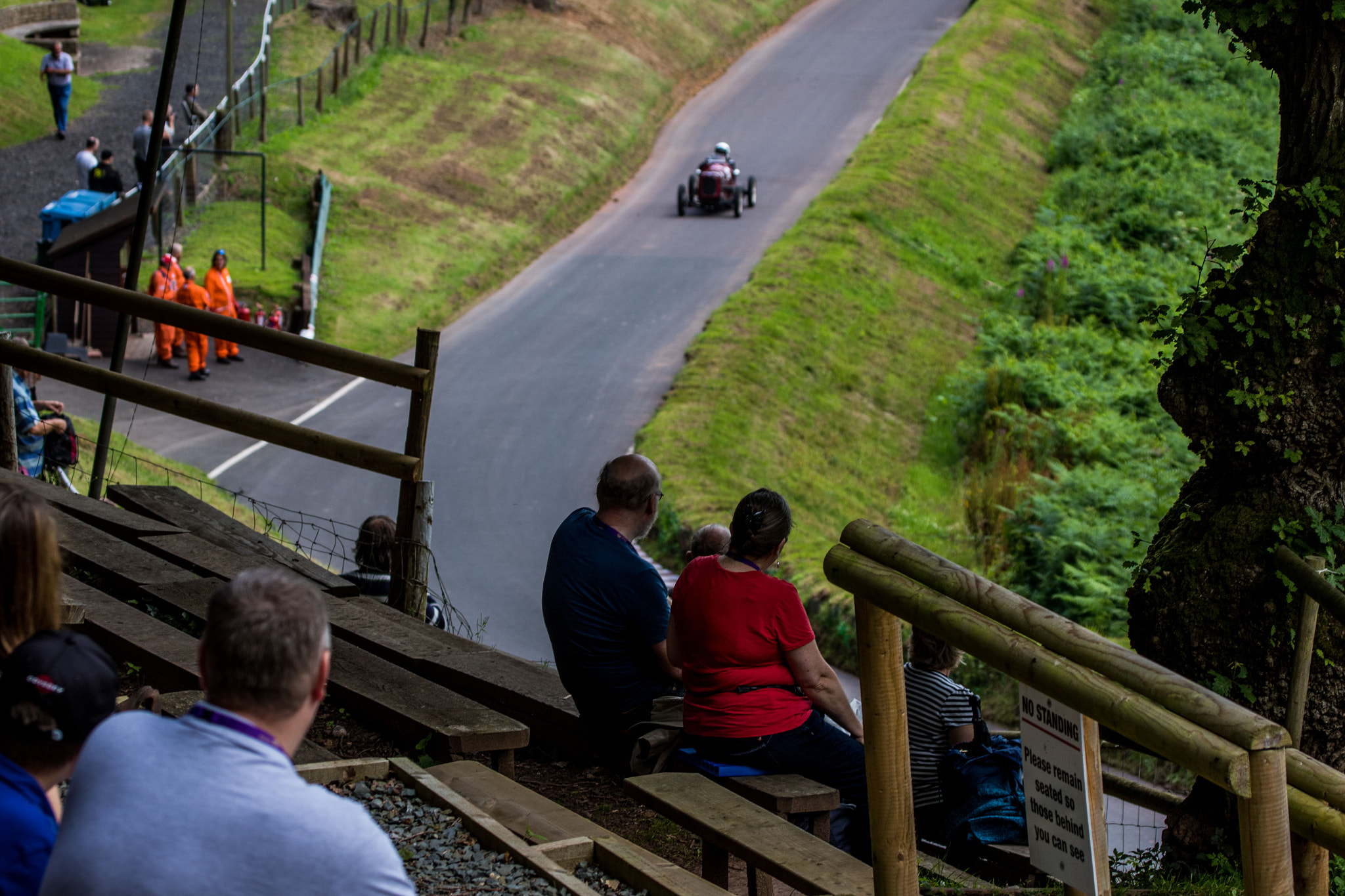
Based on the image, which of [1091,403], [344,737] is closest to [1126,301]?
[1091,403]

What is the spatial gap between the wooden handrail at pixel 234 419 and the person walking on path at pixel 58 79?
20.9 m

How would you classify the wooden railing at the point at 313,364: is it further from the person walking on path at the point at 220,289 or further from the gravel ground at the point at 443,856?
the person walking on path at the point at 220,289

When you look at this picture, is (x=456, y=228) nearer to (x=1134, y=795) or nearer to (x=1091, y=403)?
(x=1091, y=403)

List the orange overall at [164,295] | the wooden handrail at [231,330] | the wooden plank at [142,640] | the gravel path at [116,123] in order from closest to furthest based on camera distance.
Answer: the wooden plank at [142,640] < the wooden handrail at [231,330] < the orange overall at [164,295] < the gravel path at [116,123]

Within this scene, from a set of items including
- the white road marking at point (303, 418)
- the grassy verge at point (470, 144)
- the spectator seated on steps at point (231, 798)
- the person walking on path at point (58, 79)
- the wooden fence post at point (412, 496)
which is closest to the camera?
the spectator seated on steps at point (231, 798)

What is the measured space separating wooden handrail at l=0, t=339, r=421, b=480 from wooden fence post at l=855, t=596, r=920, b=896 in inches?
140

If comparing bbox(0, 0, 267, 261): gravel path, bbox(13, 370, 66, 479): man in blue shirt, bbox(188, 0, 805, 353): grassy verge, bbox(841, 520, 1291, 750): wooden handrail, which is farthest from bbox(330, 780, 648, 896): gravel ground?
bbox(0, 0, 267, 261): gravel path

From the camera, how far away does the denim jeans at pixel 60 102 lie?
2541 cm

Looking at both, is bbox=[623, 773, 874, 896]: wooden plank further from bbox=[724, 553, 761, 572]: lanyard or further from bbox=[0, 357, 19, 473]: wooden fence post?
bbox=[0, 357, 19, 473]: wooden fence post

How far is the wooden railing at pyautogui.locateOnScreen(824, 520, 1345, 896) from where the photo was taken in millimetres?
2553

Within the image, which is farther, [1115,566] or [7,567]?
[1115,566]

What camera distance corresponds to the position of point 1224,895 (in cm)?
455

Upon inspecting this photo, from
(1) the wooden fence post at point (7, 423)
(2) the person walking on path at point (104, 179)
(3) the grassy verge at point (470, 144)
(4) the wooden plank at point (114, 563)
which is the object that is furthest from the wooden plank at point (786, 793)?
(2) the person walking on path at point (104, 179)

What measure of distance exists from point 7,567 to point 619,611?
9.97ft
